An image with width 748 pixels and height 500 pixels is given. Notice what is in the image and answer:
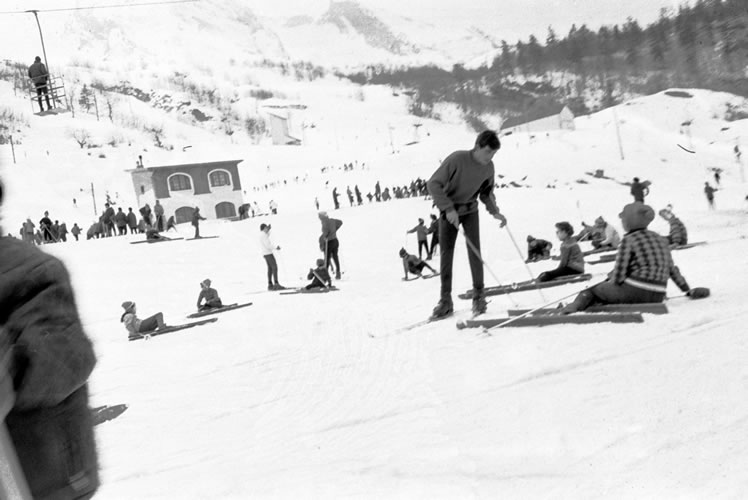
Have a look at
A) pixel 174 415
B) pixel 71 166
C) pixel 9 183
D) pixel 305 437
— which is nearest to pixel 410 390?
pixel 305 437

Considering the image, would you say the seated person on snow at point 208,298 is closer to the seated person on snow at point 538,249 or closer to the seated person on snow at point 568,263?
the seated person on snow at point 568,263

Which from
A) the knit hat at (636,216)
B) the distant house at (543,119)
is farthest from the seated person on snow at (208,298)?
the distant house at (543,119)

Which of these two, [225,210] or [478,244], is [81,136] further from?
[478,244]

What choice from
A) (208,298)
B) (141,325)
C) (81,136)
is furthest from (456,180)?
(81,136)

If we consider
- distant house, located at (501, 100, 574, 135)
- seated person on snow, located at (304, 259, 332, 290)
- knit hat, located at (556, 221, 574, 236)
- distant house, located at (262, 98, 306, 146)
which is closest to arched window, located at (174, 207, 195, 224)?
seated person on snow, located at (304, 259, 332, 290)

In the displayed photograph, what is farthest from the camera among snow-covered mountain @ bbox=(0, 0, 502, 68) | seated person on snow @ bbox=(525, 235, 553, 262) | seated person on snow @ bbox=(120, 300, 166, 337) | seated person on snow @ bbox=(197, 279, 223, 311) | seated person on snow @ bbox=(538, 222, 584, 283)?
snow-covered mountain @ bbox=(0, 0, 502, 68)

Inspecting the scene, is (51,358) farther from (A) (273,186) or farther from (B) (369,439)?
(A) (273,186)

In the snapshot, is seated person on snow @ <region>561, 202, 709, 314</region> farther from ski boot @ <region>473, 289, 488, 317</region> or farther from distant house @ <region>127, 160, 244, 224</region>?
distant house @ <region>127, 160, 244, 224</region>
